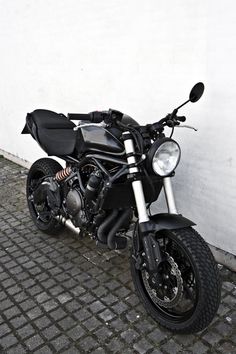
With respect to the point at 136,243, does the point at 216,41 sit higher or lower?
higher

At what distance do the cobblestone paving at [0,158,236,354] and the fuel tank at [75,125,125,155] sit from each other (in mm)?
1094

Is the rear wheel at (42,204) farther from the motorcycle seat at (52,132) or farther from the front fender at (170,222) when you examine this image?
the front fender at (170,222)

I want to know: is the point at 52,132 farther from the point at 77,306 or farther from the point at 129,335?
the point at 129,335

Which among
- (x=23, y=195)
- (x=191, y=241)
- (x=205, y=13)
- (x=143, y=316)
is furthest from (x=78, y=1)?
(x=143, y=316)

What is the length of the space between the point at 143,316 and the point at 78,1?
10.1 ft

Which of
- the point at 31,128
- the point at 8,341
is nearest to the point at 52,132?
the point at 31,128

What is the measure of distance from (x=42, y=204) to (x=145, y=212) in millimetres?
1711

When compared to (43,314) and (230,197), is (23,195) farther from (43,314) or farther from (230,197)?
(230,197)

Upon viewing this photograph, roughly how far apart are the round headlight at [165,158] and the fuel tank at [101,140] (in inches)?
11.5

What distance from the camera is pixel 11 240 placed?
3.93 m

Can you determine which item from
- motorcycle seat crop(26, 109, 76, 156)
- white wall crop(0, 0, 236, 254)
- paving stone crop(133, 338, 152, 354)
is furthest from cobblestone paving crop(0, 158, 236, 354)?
motorcycle seat crop(26, 109, 76, 156)

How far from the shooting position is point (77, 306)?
291cm

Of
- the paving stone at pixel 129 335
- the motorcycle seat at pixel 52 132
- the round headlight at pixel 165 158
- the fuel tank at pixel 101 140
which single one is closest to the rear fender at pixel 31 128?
the motorcycle seat at pixel 52 132

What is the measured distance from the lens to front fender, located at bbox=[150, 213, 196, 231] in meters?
2.44
